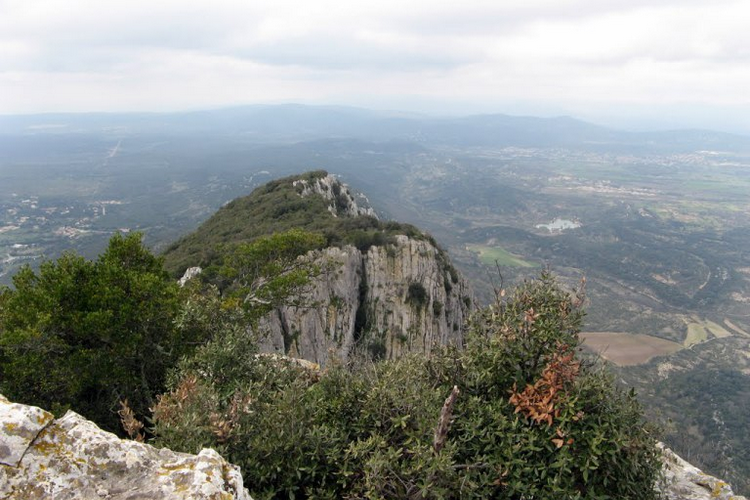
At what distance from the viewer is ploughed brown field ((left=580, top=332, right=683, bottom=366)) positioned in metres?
108

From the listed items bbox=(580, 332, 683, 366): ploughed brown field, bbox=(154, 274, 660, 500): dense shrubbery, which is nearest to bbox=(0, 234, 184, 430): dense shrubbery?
bbox=(154, 274, 660, 500): dense shrubbery

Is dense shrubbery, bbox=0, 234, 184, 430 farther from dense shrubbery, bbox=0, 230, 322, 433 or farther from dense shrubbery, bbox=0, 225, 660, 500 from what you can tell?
dense shrubbery, bbox=0, 225, 660, 500

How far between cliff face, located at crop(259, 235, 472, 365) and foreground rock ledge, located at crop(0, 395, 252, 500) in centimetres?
2909

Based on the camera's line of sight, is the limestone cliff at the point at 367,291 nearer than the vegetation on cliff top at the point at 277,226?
Yes

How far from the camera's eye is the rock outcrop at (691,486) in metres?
8.99

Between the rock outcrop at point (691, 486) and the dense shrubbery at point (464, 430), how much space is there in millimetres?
2753

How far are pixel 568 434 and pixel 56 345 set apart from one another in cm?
1356

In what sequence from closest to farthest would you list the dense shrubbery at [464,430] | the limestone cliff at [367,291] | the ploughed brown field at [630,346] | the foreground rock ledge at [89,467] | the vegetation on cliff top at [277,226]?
1. the foreground rock ledge at [89,467]
2. the dense shrubbery at [464,430]
3. the limestone cliff at [367,291]
4. the vegetation on cliff top at [277,226]
5. the ploughed brown field at [630,346]

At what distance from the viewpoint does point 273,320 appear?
32.6m

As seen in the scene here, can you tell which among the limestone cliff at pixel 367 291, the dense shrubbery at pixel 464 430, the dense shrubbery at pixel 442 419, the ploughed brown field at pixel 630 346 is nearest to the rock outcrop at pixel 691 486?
the dense shrubbery at pixel 442 419

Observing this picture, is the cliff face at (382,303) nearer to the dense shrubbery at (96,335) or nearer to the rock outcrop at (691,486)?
the dense shrubbery at (96,335)

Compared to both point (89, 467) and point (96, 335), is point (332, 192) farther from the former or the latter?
point (89, 467)

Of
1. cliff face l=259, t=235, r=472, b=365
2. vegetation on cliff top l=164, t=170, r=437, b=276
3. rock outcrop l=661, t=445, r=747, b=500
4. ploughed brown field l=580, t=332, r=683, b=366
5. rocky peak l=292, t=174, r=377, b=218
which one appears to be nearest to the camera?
rock outcrop l=661, t=445, r=747, b=500

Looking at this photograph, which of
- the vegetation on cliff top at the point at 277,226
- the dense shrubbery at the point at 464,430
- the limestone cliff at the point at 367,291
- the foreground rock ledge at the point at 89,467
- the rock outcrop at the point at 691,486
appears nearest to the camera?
the foreground rock ledge at the point at 89,467
